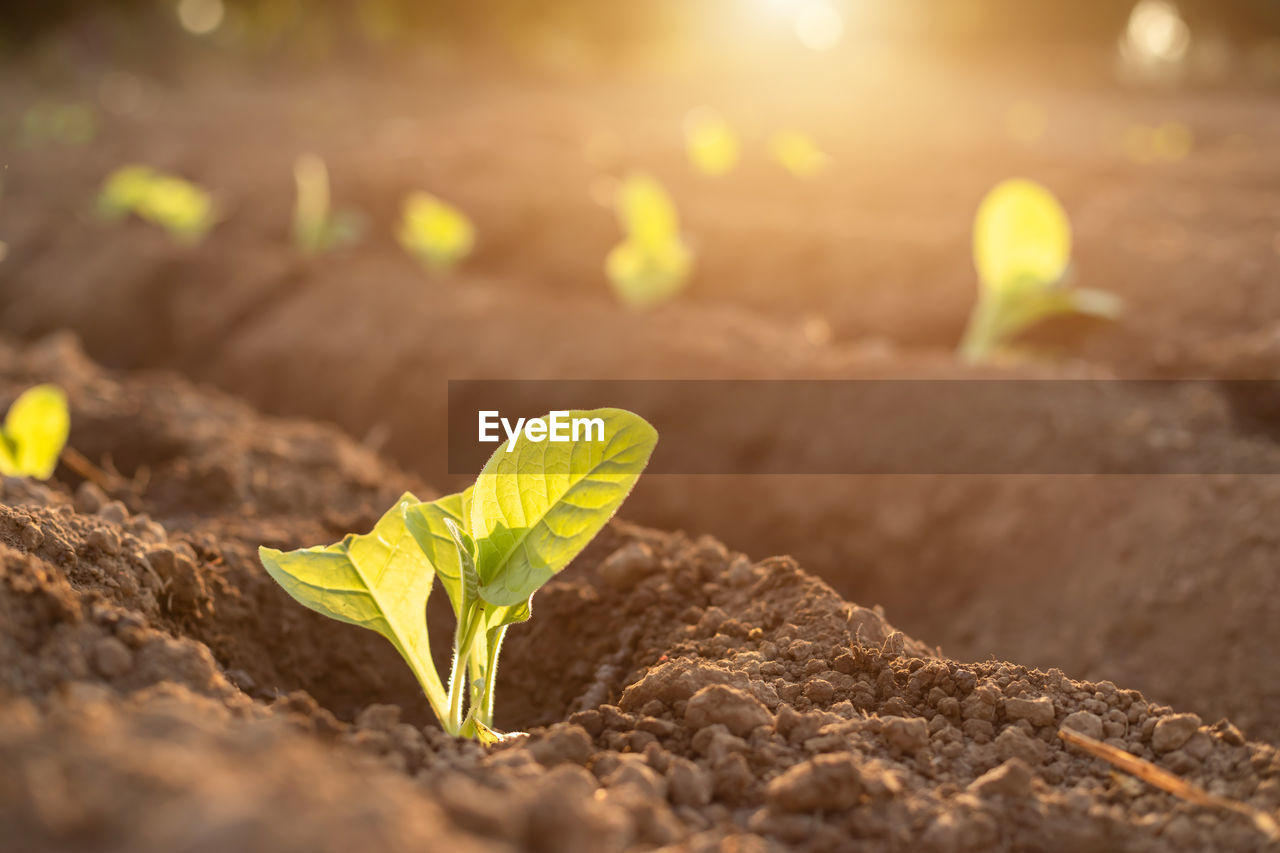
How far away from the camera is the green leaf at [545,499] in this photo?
1574 millimetres

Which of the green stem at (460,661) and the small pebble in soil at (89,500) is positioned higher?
the small pebble in soil at (89,500)

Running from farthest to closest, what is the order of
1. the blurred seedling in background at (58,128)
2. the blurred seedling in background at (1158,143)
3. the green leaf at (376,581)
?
the blurred seedling in background at (58,128) → the blurred seedling in background at (1158,143) → the green leaf at (376,581)

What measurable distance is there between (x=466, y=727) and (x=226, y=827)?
0.94 meters

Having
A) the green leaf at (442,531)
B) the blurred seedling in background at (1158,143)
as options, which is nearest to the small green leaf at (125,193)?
the green leaf at (442,531)

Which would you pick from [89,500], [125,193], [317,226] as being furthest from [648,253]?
A: [125,193]

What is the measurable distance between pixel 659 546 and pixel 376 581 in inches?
31.8

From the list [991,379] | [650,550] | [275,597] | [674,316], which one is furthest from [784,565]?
[674,316]

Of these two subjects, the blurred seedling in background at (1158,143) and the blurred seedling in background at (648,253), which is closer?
the blurred seedling in background at (648,253)

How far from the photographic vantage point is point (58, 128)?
14.0m

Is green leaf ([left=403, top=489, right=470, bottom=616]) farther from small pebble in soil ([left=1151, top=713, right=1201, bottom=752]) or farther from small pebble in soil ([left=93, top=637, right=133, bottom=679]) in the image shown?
small pebble in soil ([left=1151, top=713, right=1201, bottom=752])

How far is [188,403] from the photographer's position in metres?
4.23

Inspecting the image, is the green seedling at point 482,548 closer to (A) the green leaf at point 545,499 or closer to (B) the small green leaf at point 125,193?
(A) the green leaf at point 545,499

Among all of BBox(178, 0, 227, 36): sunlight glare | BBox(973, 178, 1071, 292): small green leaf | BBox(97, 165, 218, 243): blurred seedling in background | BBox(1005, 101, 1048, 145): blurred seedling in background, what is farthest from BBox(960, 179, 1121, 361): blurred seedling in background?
BBox(178, 0, 227, 36): sunlight glare

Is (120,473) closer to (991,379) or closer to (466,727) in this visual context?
(466,727)
